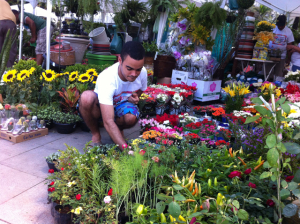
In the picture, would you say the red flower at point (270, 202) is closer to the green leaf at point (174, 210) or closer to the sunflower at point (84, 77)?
the green leaf at point (174, 210)

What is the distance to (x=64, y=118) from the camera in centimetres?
352

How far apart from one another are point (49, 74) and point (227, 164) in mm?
2926

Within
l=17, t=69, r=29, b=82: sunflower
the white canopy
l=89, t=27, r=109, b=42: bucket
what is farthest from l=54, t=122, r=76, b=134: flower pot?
the white canopy

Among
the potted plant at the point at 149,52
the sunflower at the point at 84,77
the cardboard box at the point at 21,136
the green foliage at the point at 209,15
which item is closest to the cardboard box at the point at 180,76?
the potted plant at the point at 149,52

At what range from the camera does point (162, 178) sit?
1.72m

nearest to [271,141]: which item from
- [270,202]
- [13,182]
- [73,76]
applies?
[270,202]

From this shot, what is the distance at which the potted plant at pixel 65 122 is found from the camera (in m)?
3.48

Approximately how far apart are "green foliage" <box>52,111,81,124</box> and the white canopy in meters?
6.47

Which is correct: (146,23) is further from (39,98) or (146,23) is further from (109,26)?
(39,98)

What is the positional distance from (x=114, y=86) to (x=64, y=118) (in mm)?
1226

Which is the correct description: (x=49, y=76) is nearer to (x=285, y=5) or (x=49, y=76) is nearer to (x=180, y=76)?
(x=180, y=76)

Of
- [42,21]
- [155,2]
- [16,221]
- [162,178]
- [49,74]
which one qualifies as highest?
[155,2]

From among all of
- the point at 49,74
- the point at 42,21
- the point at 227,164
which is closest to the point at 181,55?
the point at 49,74

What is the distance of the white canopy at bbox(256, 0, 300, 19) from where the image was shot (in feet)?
24.6
